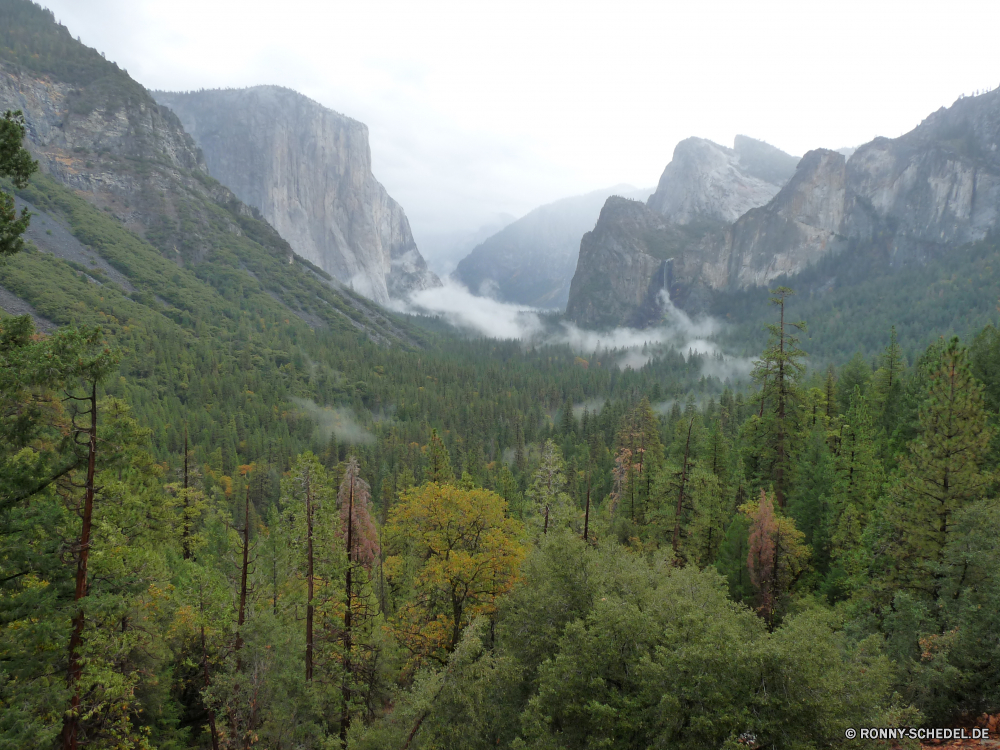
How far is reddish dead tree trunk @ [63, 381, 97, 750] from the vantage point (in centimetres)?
1264

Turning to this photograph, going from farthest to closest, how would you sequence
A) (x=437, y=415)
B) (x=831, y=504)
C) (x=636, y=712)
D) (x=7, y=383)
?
(x=437, y=415), (x=831, y=504), (x=636, y=712), (x=7, y=383)

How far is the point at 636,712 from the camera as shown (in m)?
13.1

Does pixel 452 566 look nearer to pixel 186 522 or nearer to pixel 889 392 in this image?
pixel 186 522

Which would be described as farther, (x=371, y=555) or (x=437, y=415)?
(x=437, y=415)

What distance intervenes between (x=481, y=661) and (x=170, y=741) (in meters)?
15.2

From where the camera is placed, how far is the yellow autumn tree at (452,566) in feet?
74.7

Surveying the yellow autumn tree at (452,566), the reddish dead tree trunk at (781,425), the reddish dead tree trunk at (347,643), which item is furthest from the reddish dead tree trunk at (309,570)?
the reddish dead tree trunk at (781,425)

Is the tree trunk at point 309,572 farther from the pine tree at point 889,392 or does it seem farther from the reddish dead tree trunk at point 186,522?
the pine tree at point 889,392

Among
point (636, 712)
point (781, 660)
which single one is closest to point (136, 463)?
point (636, 712)

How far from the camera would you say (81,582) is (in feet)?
42.2

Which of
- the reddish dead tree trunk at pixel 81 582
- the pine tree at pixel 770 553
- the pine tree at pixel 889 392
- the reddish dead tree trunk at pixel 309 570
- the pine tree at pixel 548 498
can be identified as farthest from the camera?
the pine tree at pixel 889 392

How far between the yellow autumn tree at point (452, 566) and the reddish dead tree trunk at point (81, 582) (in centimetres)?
1233

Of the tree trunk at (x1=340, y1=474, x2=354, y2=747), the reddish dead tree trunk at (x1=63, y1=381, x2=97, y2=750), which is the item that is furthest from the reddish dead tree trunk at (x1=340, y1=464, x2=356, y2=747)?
the reddish dead tree trunk at (x1=63, y1=381, x2=97, y2=750)

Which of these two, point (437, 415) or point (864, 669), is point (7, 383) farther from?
point (437, 415)
